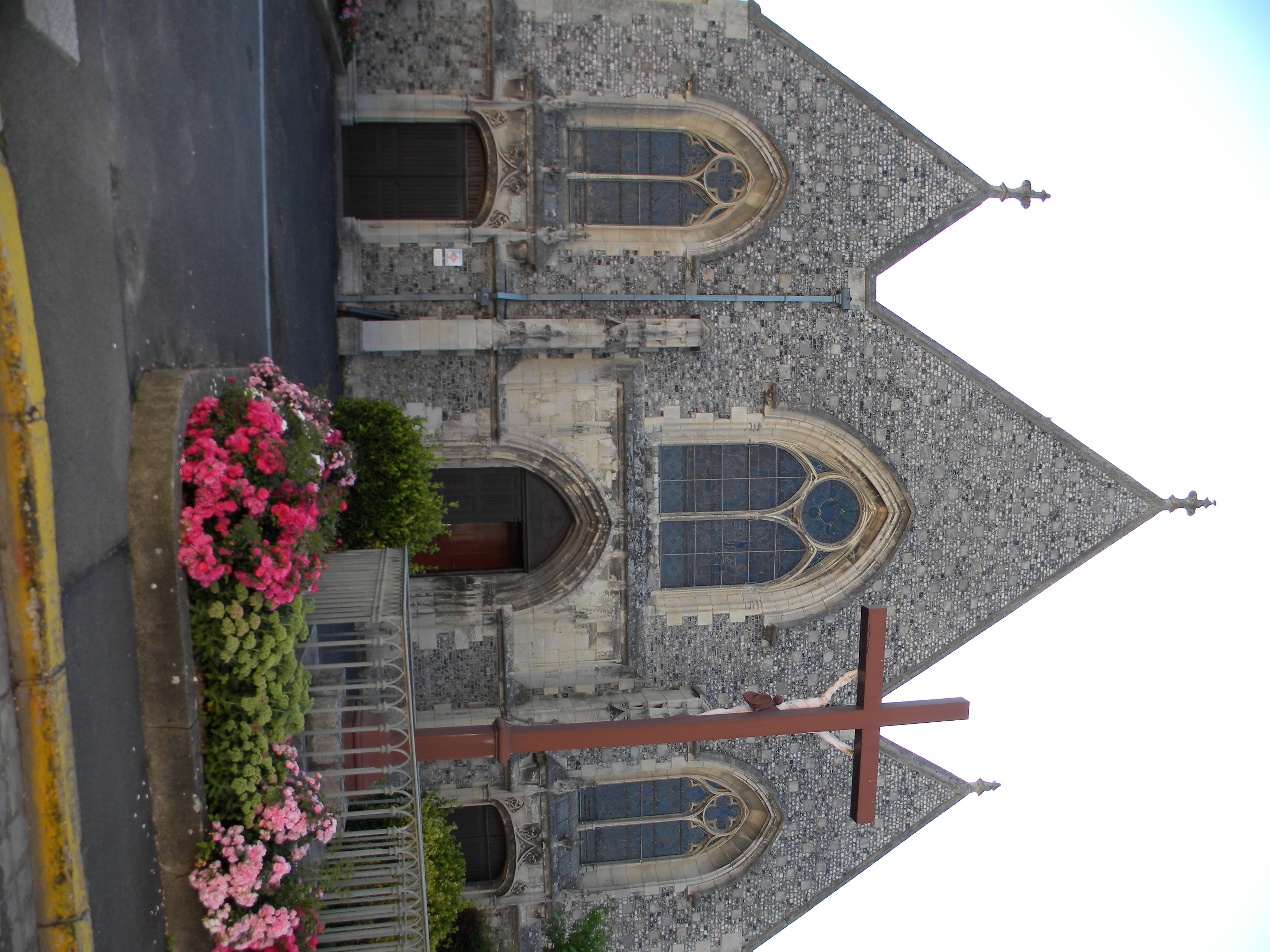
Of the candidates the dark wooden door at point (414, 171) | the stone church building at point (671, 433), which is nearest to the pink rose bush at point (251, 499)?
the stone church building at point (671, 433)

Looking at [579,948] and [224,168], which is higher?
[224,168]

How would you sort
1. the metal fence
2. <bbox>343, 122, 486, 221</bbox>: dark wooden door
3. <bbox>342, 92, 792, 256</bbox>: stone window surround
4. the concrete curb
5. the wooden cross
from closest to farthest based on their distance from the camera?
the concrete curb → the metal fence → the wooden cross → <bbox>342, 92, 792, 256</bbox>: stone window surround → <bbox>343, 122, 486, 221</bbox>: dark wooden door

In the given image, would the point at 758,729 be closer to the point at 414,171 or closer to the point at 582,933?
the point at 582,933

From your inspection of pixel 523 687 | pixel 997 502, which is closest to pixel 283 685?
pixel 523 687

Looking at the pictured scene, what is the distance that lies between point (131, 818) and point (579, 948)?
7548mm

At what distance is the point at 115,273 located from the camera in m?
4.95

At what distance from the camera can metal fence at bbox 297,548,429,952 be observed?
21.9 ft

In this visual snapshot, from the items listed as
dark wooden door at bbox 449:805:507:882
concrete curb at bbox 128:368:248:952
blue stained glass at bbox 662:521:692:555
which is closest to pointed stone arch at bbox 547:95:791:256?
blue stained glass at bbox 662:521:692:555

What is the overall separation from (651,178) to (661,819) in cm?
1023

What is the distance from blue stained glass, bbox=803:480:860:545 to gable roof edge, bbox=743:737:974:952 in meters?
3.36

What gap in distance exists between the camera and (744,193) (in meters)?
12.3

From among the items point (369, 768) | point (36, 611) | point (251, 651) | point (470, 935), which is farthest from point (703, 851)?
point (36, 611)

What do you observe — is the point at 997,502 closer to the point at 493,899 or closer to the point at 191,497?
the point at 493,899

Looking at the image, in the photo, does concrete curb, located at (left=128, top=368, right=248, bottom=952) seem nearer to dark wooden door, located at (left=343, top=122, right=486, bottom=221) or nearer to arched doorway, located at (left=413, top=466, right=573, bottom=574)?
arched doorway, located at (left=413, top=466, right=573, bottom=574)
